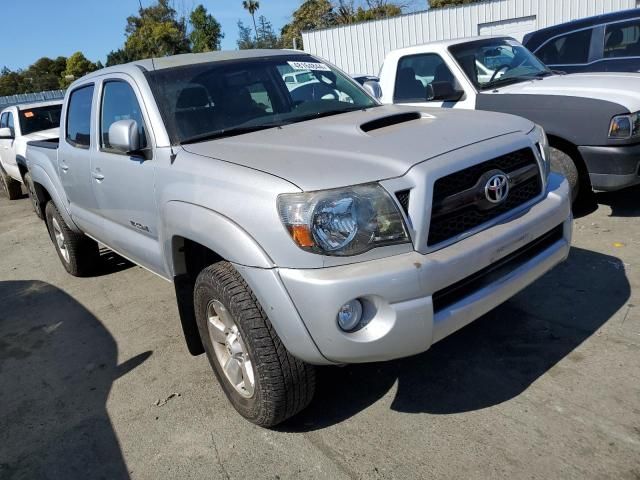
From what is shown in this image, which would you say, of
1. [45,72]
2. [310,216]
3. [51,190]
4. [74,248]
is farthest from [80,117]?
[45,72]

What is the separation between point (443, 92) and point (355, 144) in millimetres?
3106

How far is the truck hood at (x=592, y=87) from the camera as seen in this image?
4.61 metres

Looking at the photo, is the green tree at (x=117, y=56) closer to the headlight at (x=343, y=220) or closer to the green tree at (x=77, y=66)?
the green tree at (x=77, y=66)

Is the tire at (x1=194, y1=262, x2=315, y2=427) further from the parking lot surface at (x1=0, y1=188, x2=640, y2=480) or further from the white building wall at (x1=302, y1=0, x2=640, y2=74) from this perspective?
the white building wall at (x1=302, y1=0, x2=640, y2=74)

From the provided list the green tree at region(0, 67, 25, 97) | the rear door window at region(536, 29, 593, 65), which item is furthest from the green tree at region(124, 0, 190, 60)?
the rear door window at region(536, 29, 593, 65)

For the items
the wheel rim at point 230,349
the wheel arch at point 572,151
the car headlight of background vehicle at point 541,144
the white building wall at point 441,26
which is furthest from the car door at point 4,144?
the white building wall at point 441,26

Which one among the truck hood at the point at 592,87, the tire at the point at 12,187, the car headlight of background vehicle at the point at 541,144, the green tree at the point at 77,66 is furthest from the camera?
the green tree at the point at 77,66

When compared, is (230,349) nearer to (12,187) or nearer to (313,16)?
(12,187)

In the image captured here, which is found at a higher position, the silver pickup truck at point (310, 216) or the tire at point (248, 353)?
the silver pickup truck at point (310, 216)

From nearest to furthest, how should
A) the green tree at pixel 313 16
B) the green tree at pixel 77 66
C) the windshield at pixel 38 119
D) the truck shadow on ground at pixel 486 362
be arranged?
the truck shadow on ground at pixel 486 362 → the windshield at pixel 38 119 → the green tree at pixel 313 16 → the green tree at pixel 77 66

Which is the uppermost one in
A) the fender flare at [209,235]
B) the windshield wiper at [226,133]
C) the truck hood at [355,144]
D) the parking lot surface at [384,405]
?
the windshield wiper at [226,133]

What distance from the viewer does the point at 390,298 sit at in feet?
7.14

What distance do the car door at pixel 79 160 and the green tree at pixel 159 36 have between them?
34.4 m

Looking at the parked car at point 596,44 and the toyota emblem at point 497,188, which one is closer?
the toyota emblem at point 497,188
